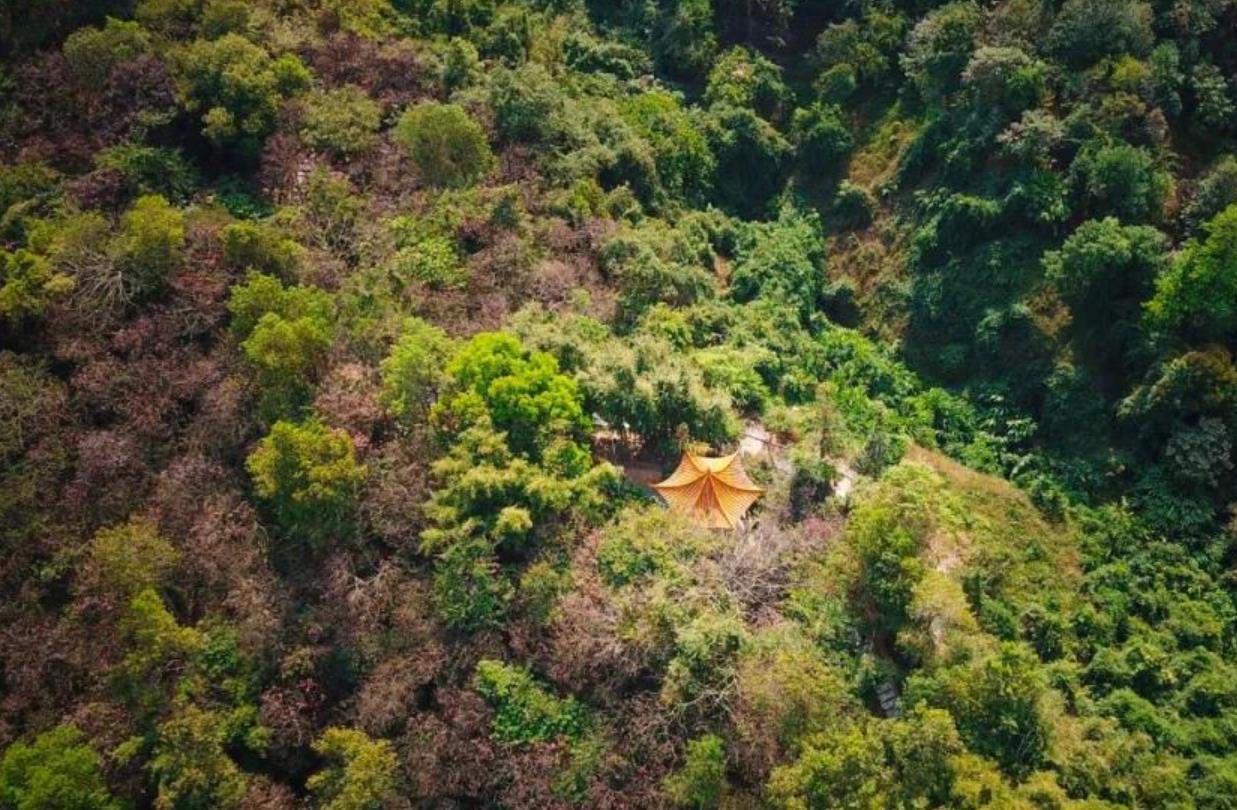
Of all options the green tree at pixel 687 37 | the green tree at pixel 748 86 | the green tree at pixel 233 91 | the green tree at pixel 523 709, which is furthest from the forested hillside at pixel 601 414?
the green tree at pixel 687 37

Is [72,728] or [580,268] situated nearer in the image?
[72,728]

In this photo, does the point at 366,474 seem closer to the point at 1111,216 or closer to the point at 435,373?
the point at 435,373

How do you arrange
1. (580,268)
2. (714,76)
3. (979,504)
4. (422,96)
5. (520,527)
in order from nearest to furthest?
(520,527), (979,504), (580,268), (422,96), (714,76)

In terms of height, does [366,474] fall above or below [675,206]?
below

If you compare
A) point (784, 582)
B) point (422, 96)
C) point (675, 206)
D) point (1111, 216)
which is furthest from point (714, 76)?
point (784, 582)

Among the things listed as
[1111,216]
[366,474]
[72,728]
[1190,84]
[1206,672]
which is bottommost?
[72,728]

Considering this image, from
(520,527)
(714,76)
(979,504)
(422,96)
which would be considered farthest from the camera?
(714,76)

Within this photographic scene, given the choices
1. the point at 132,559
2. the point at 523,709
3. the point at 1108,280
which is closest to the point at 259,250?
the point at 132,559

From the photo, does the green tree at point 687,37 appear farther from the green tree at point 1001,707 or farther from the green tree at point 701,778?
the green tree at point 701,778

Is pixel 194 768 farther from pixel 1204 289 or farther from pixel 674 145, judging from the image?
pixel 1204 289

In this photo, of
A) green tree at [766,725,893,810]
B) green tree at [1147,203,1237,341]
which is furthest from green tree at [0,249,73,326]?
green tree at [1147,203,1237,341]
